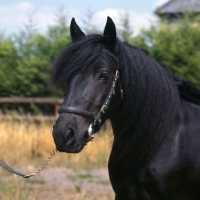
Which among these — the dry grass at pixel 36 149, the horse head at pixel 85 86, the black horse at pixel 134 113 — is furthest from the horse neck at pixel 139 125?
the dry grass at pixel 36 149

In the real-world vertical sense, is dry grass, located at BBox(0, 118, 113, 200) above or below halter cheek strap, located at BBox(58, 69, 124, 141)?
below

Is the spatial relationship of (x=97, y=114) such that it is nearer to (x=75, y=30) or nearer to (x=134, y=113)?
(x=134, y=113)

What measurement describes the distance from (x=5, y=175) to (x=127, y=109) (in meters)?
4.26

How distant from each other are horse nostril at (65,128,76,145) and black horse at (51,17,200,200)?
Result: 0.11 m

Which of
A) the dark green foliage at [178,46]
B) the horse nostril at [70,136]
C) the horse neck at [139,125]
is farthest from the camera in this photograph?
the dark green foliage at [178,46]

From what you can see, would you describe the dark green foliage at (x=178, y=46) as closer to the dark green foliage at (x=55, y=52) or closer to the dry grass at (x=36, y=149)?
the dark green foliage at (x=55, y=52)

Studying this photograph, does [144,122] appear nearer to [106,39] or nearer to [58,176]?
[106,39]

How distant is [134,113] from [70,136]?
0.64m

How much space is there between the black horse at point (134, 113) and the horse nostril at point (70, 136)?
0.11m

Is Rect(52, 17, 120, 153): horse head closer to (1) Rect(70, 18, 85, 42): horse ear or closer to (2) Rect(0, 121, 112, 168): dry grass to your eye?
(1) Rect(70, 18, 85, 42): horse ear

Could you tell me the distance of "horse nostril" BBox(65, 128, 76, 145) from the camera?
3805mm

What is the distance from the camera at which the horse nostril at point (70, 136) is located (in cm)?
380

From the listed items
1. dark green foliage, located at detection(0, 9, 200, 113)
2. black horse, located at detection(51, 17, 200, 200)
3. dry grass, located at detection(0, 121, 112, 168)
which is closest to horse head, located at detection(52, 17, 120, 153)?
black horse, located at detection(51, 17, 200, 200)

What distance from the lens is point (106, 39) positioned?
4207 millimetres
